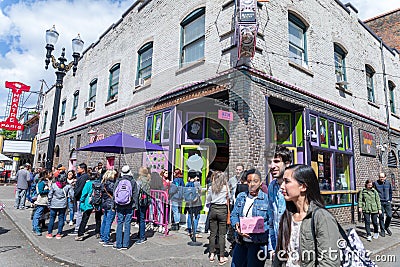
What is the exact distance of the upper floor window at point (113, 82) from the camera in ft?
42.6

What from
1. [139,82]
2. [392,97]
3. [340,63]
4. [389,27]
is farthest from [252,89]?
[389,27]

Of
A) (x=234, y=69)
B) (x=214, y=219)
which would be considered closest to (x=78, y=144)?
(x=234, y=69)

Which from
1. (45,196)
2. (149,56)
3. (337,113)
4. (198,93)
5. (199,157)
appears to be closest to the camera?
(45,196)

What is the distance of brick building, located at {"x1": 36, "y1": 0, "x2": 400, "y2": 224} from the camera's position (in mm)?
7113

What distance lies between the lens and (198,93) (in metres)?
7.90

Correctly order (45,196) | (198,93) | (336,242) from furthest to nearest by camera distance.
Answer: (198,93)
(45,196)
(336,242)

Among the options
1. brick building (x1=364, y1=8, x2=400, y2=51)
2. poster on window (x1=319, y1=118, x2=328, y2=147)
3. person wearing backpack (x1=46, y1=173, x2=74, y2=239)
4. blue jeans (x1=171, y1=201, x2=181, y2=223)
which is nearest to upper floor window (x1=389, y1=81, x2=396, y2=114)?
brick building (x1=364, y1=8, x2=400, y2=51)

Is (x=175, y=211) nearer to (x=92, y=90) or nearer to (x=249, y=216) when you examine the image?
(x=249, y=216)

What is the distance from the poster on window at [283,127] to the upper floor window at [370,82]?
634 centimetres

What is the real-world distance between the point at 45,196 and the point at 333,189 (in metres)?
8.92

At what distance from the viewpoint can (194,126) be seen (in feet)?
28.8

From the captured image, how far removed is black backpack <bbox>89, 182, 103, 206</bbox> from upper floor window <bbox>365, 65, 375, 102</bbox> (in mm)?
12225

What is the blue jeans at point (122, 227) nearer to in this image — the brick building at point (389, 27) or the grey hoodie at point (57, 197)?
the grey hoodie at point (57, 197)

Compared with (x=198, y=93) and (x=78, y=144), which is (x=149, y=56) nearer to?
(x=198, y=93)
